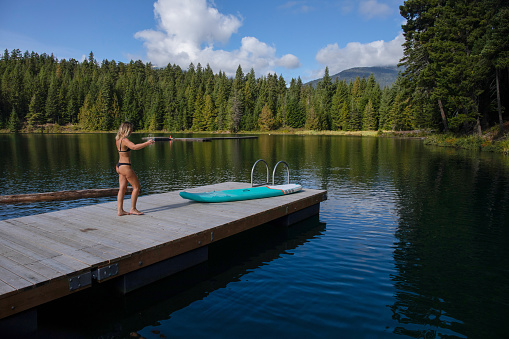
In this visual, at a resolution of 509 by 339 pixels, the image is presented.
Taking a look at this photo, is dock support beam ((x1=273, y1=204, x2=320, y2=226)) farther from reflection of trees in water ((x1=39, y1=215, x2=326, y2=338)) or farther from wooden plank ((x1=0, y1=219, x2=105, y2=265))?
wooden plank ((x1=0, y1=219, x2=105, y2=265))

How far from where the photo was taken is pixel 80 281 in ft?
17.8

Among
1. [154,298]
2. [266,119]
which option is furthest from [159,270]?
[266,119]

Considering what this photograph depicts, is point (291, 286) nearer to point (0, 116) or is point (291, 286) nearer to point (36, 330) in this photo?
point (36, 330)

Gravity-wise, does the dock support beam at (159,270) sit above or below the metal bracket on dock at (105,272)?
below

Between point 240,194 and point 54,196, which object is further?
point 54,196

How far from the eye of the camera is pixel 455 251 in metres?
9.48

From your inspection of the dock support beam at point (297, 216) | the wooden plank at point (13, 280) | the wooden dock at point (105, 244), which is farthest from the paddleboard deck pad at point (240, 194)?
the wooden plank at point (13, 280)

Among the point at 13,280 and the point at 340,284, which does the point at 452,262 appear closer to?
the point at 340,284

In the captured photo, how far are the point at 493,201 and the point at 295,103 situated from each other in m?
97.6

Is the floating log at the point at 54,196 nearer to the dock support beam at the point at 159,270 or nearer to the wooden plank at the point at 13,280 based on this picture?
the dock support beam at the point at 159,270

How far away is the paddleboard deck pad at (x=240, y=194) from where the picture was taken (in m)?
10.7

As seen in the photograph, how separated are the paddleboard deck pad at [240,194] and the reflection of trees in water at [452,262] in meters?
4.08

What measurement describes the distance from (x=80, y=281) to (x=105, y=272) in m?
0.44

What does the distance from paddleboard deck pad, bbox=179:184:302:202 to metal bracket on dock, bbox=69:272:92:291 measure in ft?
17.1
